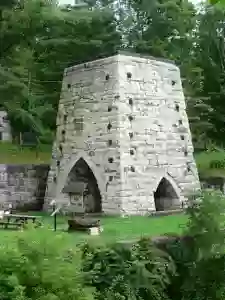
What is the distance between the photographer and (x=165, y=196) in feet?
64.0

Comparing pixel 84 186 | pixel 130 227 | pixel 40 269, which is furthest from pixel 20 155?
pixel 40 269

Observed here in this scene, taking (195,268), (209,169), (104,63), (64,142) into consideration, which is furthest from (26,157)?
(195,268)

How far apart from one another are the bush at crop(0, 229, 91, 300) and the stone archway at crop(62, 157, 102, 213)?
848 cm

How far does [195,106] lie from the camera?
78.8 ft

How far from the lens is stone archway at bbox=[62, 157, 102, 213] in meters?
18.9

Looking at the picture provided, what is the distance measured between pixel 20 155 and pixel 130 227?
9276mm

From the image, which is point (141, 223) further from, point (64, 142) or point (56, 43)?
point (56, 43)

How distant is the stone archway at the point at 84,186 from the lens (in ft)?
62.0

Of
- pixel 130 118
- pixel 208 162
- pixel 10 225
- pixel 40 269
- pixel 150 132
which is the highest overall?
pixel 208 162

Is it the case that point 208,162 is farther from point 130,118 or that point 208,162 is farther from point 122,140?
point 122,140

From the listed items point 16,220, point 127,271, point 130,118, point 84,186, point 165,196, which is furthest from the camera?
point 165,196

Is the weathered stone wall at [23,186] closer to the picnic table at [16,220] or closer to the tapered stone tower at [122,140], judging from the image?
the tapered stone tower at [122,140]

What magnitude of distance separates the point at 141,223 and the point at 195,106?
30.3ft

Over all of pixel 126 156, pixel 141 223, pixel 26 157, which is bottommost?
pixel 141 223
